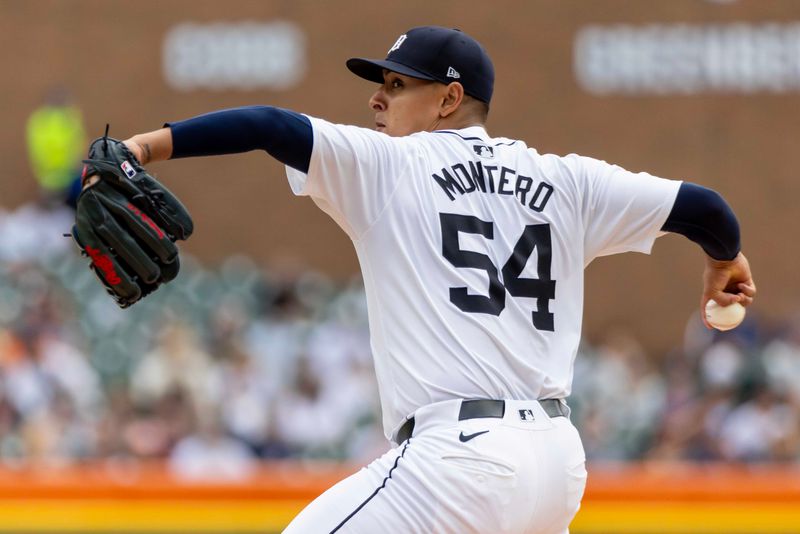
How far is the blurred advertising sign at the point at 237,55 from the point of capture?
15.0 meters

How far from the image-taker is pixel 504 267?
3549 mm

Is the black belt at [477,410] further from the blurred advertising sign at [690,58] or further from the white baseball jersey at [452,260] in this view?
the blurred advertising sign at [690,58]

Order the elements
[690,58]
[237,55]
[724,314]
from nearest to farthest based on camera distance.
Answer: [724,314], [690,58], [237,55]

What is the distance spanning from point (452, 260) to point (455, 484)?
0.57 metres

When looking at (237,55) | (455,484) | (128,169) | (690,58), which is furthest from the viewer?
(237,55)

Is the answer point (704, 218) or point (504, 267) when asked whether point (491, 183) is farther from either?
point (704, 218)

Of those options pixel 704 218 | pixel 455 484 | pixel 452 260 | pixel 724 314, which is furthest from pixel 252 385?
pixel 455 484

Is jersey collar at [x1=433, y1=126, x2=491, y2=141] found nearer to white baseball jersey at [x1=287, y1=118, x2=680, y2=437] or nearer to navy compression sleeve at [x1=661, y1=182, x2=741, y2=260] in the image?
white baseball jersey at [x1=287, y1=118, x2=680, y2=437]

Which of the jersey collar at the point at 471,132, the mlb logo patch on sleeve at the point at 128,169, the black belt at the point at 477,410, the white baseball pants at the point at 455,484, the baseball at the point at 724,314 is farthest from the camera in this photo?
the baseball at the point at 724,314

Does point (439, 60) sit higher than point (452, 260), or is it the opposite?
point (439, 60)

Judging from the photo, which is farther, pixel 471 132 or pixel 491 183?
pixel 471 132

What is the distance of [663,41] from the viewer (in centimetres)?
1438

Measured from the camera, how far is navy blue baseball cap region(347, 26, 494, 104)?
150 inches

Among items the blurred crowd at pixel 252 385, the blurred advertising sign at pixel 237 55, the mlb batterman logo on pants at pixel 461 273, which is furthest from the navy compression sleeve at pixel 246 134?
the blurred advertising sign at pixel 237 55
